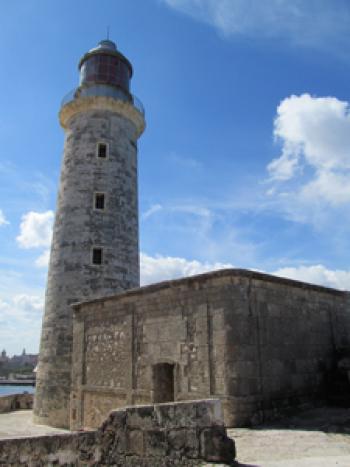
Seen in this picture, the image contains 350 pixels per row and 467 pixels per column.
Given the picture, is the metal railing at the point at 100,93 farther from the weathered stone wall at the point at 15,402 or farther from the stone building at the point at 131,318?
the weathered stone wall at the point at 15,402

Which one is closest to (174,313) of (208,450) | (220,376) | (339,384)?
(220,376)

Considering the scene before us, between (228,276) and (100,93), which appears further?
(100,93)

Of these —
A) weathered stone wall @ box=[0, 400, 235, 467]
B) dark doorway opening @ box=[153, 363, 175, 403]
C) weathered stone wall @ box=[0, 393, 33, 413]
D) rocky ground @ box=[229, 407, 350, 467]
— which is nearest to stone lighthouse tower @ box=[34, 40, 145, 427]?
weathered stone wall @ box=[0, 393, 33, 413]

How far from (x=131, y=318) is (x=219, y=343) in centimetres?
314

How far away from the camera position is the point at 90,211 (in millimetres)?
16750

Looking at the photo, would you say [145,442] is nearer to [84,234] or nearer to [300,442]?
[300,442]

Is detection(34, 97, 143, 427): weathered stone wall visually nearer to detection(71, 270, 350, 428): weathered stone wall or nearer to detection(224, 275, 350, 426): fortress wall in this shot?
detection(71, 270, 350, 428): weathered stone wall

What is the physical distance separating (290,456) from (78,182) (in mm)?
13954

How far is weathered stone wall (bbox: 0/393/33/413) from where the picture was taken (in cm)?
1920

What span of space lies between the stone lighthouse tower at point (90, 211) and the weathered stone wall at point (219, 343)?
3659mm

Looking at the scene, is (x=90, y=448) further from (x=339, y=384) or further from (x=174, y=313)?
(x=339, y=384)

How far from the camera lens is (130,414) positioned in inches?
187

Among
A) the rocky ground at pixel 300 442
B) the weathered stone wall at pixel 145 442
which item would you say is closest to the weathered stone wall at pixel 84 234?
the rocky ground at pixel 300 442

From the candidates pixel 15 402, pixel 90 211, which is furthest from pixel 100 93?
pixel 15 402
